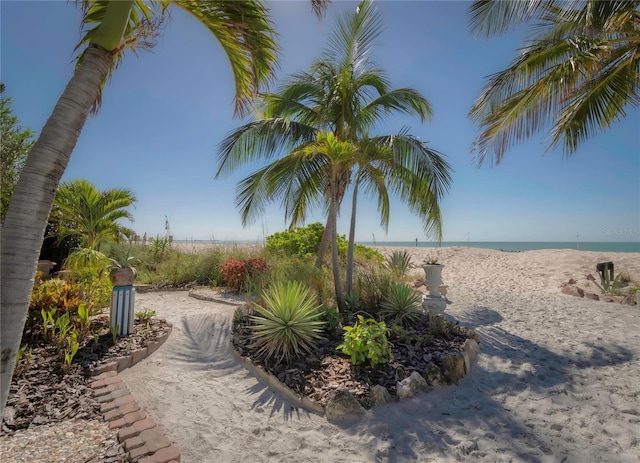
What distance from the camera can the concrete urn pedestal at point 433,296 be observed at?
18.8 feet

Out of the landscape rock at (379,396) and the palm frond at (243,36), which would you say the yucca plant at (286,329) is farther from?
the palm frond at (243,36)

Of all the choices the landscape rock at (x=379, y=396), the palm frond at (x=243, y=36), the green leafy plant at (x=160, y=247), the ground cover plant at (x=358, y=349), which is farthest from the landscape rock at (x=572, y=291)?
the green leafy plant at (x=160, y=247)

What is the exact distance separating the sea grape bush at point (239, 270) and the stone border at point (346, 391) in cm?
363

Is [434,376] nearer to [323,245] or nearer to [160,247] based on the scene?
[323,245]

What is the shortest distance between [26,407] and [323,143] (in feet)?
16.2

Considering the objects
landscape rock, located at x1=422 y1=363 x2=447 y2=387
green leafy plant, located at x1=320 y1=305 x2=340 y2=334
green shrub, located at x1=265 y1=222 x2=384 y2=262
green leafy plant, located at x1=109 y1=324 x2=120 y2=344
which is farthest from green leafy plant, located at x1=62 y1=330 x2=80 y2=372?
green shrub, located at x1=265 y1=222 x2=384 y2=262

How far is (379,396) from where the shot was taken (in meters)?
3.18

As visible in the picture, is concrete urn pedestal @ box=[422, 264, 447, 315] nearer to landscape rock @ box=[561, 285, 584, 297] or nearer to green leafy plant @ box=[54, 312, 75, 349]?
landscape rock @ box=[561, 285, 584, 297]

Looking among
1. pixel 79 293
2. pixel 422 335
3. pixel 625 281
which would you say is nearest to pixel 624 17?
pixel 422 335

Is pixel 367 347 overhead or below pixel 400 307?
below

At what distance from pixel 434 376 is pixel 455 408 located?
42 cm

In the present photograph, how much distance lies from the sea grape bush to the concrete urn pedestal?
13.2ft

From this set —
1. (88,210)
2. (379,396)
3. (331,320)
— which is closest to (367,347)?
(379,396)

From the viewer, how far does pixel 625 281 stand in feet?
29.9
